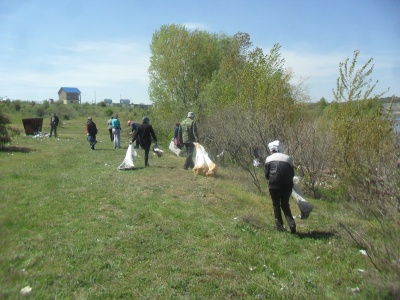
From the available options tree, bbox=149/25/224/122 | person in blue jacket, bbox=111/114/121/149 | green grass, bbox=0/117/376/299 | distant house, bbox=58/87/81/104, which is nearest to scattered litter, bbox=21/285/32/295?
green grass, bbox=0/117/376/299

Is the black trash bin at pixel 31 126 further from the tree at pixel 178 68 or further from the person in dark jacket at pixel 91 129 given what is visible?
the person in dark jacket at pixel 91 129

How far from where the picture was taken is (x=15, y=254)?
547 centimetres

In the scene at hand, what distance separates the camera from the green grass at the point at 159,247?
15.5ft

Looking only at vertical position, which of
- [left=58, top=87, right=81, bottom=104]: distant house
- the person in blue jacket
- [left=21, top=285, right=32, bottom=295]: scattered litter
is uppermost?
[left=58, top=87, right=81, bottom=104]: distant house

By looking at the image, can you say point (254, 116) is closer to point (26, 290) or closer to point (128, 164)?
point (128, 164)

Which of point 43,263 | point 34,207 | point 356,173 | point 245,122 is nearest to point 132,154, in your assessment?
point 245,122

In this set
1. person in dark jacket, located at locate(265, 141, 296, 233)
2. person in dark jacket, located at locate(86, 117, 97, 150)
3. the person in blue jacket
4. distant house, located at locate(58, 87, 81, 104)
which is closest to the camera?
person in dark jacket, located at locate(265, 141, 296, 233)

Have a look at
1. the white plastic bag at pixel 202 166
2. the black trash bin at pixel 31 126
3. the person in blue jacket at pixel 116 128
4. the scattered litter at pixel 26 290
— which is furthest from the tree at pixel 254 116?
the black trash bin at pixel 31 126

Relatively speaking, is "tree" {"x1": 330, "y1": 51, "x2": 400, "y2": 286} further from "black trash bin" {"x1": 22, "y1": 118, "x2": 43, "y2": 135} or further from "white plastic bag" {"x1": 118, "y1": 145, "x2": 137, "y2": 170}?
"black trash bin" {"x1": 22, "y1": 118, "x2": 43, "y2": 135}

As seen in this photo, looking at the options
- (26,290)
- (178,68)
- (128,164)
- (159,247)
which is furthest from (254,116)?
(178,68)

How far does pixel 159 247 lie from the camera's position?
6047 mm

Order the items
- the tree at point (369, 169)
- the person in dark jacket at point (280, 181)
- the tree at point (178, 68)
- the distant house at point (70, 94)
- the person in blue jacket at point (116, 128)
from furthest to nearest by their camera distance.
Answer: the distant house at point (70, 94), the tree at point (178, 68), the person in blue jacket at point (116, 128), the person in dark jacket at point (280, 181), the tree at point (369, 169)

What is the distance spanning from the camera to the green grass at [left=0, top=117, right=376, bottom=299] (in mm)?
4723

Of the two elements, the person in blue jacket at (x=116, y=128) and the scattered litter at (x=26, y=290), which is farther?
the person in blue jacket at (x=116, y=128)
